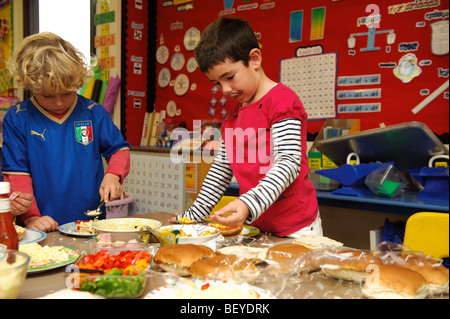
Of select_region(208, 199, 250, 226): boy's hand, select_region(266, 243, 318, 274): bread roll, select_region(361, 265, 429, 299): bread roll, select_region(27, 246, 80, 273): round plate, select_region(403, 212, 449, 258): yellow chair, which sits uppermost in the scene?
select_region(403, 212, 449, 258): yellow chair

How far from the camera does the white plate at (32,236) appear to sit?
44.3 inches

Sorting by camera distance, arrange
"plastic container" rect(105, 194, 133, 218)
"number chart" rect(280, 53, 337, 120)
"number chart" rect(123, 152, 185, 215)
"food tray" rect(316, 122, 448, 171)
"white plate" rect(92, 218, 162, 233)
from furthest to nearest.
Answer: "plastic container" rect(105, 194, 133, 218), "number chart" rect(123, 152, 185, 215), "number chart" rect(280, 53, 337, 120), "food tray" rect(316, 122, 448, 171), "white plate" rect(92, 218, 162, 233)

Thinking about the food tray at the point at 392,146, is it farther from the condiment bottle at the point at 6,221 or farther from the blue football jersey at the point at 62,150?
the condiment bottle at the point at 6,221

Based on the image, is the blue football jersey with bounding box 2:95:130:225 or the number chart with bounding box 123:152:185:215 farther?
the number chart with bounding box 123:152:185:215

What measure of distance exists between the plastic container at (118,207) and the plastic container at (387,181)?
213 centimetres

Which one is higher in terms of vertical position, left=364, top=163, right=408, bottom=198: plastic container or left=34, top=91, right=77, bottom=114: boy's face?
left=34, top=91, right=77, bottom=114: boy's face

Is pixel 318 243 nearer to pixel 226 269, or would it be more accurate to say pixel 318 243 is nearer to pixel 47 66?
pixel 226 269

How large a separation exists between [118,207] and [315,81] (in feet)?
6.32

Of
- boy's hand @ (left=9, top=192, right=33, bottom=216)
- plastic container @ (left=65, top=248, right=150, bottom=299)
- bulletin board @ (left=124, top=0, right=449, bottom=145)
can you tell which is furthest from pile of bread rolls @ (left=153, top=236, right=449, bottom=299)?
bulletin board @ (left=124, top=0, right=449, bottom=145)

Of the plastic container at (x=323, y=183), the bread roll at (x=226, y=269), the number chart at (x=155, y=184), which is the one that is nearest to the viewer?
the bread roll at (x=226, y=269)

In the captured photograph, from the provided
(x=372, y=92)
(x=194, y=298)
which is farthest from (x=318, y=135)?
(x=194, y=298)

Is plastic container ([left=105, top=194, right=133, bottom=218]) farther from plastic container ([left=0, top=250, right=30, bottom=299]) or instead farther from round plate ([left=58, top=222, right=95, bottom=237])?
plastic container ([left=0, top=250, right=30, bottom=299])

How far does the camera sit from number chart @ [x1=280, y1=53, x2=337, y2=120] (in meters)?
2.91

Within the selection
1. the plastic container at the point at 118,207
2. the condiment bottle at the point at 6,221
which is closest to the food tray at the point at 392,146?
the condiment bottle at the point at 6,221
